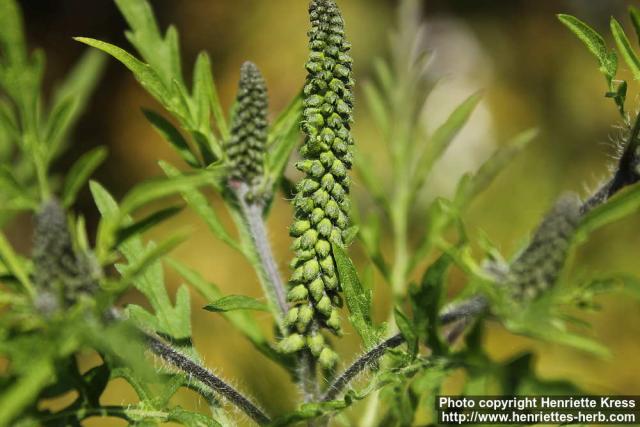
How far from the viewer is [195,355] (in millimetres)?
931

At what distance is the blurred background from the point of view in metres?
2.49

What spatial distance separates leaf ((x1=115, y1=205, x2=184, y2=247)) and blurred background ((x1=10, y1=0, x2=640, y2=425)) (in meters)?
1.65

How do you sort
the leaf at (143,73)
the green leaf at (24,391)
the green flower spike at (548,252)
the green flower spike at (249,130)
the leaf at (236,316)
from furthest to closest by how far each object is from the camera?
the leaf at (236,316) < the green flower spike at (249,130) < the leaf at (143,73) < the green flower spike at (548,252) < the green leaf at (24,391)

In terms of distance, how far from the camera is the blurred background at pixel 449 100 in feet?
8.17

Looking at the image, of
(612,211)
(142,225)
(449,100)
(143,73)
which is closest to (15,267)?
(142,225)

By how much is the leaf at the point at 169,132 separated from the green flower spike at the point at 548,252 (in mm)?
556

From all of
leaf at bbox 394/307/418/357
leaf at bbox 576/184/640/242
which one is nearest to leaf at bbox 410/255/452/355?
leaf at bbox 394/307/418/357

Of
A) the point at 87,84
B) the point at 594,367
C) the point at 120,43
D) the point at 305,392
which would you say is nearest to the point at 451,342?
the point at 305,392

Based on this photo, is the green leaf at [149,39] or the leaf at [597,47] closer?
the leaf at [597,47]

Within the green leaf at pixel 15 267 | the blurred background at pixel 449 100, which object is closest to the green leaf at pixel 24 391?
the green leaf at pixel 15 267

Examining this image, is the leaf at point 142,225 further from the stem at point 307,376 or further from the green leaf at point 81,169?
the stem at point 307,376

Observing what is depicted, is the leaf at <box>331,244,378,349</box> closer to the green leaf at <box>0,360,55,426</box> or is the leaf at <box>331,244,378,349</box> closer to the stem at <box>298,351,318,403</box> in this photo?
the stem at <box>298,351,318,403</box>

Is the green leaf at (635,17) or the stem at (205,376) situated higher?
the green leaf at (635,17)

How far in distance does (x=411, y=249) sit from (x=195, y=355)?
1.86 m
